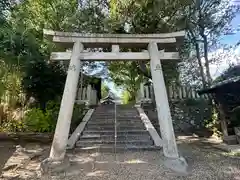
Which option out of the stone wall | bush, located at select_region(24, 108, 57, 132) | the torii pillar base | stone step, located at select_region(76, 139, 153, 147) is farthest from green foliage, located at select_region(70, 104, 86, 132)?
the torii pillar base

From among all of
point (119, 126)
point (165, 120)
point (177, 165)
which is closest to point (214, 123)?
point (119, 126)

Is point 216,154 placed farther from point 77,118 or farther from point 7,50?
point 7,50

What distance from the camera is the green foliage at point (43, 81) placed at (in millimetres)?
8320

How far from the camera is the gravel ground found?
14.5 ft

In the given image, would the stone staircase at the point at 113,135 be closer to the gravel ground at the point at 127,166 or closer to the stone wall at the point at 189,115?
the gravel ground at the point at 127,166

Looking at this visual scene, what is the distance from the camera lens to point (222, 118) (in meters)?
7.23

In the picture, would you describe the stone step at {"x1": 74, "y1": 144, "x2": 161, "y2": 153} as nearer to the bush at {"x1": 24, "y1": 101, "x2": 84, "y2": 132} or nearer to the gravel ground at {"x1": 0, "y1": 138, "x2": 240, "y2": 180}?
the gravel ground at {"x1": 0, "y1": 138, "x2": 240, "y2": 180}

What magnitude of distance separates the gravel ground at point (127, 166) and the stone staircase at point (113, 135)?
1.10ft

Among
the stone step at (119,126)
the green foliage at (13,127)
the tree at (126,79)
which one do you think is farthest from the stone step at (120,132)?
the tree at (126,79)

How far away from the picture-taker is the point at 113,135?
710cm

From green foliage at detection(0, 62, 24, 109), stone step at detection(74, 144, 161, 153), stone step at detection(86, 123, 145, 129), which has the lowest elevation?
stone step at detection(74, 144, 161, 153)

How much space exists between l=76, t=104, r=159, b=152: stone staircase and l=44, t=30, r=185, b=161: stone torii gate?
3.97 feet

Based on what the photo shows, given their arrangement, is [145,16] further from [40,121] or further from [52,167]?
[52,167]

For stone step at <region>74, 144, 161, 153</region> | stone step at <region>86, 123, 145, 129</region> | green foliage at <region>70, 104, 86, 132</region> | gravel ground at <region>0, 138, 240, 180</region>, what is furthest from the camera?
green foliage at <region>70, 104, 86, 132</region>
